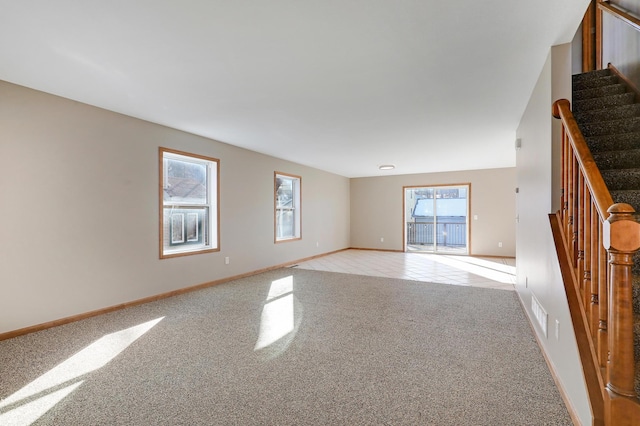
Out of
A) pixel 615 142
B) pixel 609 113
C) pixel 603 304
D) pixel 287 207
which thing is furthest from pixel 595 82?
pixel 287 207

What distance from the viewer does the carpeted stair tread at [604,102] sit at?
2600 millimetres

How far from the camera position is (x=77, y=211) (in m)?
3.16

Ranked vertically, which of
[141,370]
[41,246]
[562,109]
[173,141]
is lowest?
[141,370]

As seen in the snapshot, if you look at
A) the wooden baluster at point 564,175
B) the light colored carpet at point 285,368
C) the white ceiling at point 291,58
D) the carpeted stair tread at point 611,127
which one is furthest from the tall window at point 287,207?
the wooden baluster at point 564,175

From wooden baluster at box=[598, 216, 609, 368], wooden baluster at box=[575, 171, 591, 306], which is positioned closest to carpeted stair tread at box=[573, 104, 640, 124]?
wooden baluster at box=[575, 171, 591, 306]

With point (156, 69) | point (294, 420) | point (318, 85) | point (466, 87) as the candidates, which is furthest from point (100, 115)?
point (466, 87)

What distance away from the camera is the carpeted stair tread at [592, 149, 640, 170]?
2100 millimetres

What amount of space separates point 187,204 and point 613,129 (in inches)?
189

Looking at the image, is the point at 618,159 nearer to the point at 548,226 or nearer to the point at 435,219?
the point at 548,226

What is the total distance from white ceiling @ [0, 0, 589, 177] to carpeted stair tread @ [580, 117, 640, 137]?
0.62 metres

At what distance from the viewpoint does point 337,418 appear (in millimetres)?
1645

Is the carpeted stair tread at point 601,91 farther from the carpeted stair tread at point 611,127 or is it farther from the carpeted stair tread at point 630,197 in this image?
the carpeted stair tread at point 630,197

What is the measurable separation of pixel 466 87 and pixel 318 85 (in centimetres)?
140

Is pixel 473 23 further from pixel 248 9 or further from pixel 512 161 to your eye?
pixel 512 161
